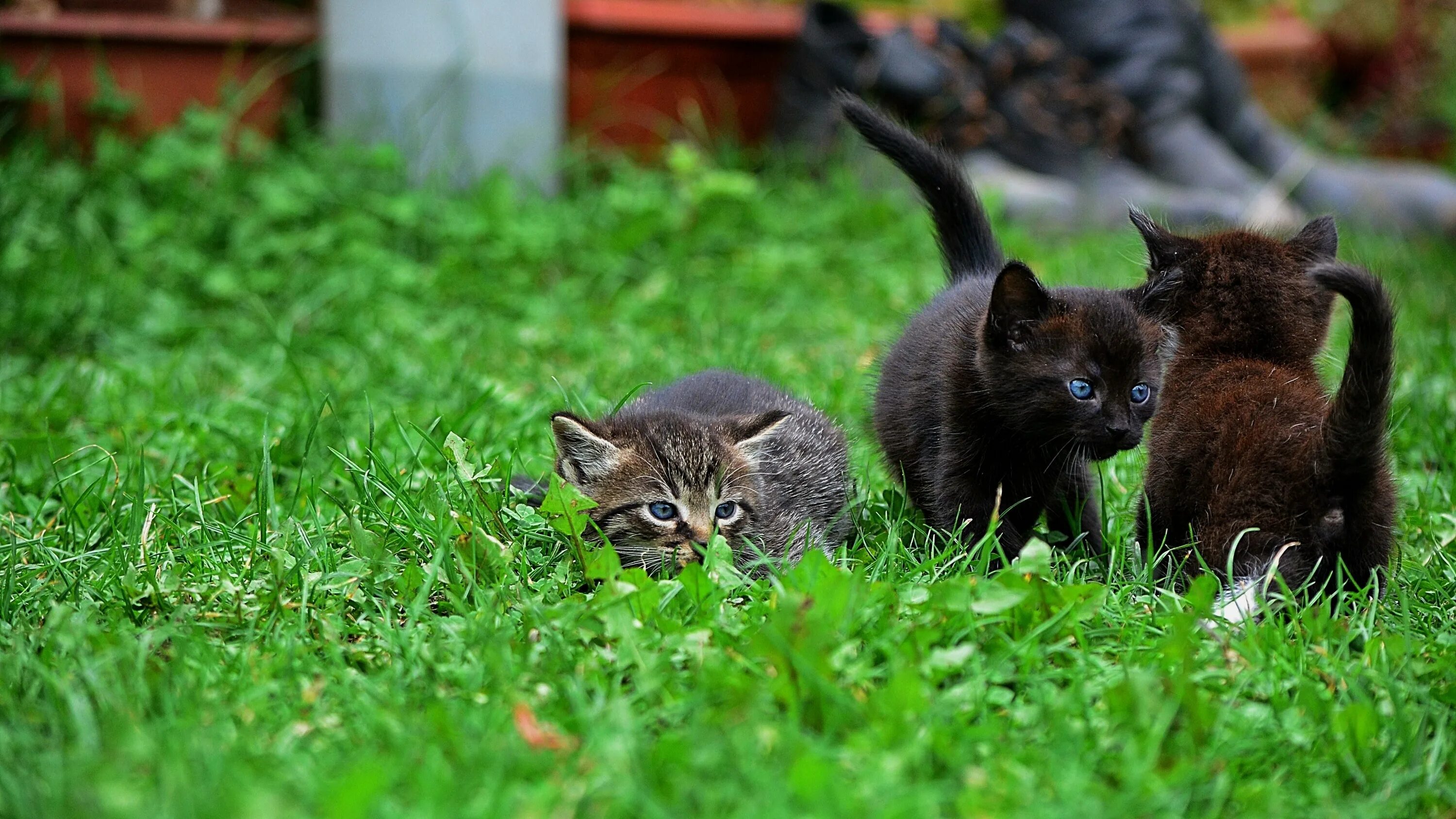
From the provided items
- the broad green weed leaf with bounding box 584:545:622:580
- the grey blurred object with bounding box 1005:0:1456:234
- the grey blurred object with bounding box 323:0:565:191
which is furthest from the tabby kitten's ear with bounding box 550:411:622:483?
the grey blurred object with bounding box 1005:0:1456:234

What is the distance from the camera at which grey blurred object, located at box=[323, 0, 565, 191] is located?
6277mm

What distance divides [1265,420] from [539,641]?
168 cm

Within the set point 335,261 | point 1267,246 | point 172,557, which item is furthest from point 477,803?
point 335,261

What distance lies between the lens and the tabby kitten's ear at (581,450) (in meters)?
2.91

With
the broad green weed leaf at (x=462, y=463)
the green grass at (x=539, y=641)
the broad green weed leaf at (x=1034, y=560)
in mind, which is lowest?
the green grass at (x=539, y=641)

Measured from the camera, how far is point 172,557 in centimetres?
280

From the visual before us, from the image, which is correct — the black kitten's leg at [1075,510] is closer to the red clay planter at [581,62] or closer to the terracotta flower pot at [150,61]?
the red clay planter at [581,62]

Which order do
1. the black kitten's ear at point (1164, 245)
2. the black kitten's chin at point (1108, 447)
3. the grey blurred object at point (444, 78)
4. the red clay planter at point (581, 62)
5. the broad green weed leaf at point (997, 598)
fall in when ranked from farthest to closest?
the grey blurred object at point (444, 78)
the red clay planter at point (581, 62)
the black kitten's ear at point (1164, 245)
the black kitten's chin at point (1108, 447)
the broad green weed leaf at point (997, 598)

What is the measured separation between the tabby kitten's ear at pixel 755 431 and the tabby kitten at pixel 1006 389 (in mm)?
400

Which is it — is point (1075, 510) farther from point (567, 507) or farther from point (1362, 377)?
point (567, 507)

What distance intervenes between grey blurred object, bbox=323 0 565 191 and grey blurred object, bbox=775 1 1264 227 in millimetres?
1602

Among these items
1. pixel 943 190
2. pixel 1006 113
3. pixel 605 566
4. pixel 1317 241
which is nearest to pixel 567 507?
pixel 605 566

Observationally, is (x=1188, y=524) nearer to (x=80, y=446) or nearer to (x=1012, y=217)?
(x=80, y=446)

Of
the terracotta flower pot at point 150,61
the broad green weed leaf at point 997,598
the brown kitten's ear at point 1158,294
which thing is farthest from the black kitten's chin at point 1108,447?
the terracotta flower pot at point 150,61
